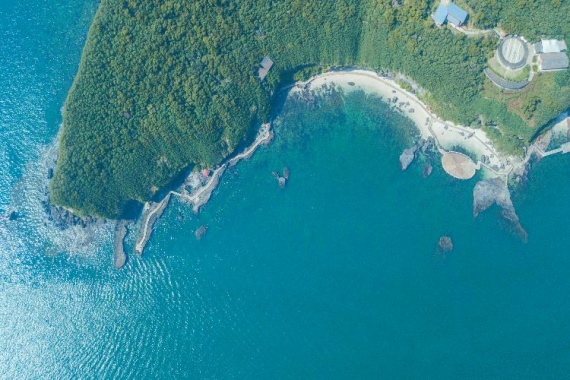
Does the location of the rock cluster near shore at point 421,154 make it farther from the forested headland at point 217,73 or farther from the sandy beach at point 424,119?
the forested headland at point 217,73

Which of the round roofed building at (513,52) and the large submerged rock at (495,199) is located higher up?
the round roofed building at (513,52)

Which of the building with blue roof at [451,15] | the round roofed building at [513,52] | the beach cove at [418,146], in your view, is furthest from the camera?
the beach cove at [418,146]

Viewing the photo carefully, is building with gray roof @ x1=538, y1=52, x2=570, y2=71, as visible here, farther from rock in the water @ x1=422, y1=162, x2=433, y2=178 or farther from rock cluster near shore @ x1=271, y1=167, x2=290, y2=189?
rock cluster near shore @ x1=271, y1=167, x2=290, y2=189

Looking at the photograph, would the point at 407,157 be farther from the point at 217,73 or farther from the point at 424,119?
the point at 217,73

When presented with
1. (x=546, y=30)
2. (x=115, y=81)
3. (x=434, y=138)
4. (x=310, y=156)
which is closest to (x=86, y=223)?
(x=115, y=81)

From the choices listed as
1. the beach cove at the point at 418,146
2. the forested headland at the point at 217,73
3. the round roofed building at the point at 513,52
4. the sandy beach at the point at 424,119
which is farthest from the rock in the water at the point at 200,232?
the round roofed building at the point at 513,52

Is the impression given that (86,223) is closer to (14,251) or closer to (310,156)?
(14,251)

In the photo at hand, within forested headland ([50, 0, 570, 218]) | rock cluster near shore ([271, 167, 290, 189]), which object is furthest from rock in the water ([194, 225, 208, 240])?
rock cluster near shore ([271, 167, 290, 189])
